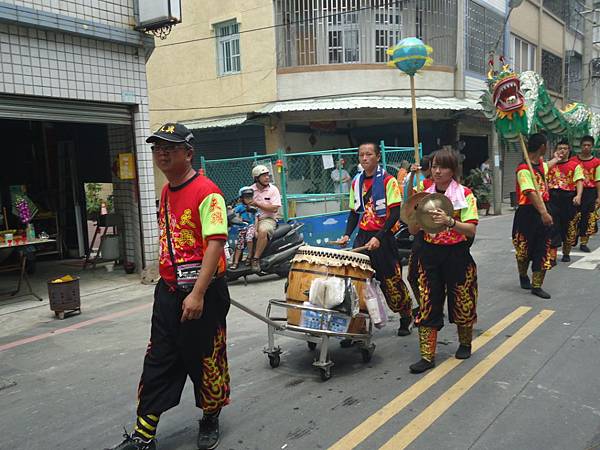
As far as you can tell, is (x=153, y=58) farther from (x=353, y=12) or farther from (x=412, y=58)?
(x=412, y=58)

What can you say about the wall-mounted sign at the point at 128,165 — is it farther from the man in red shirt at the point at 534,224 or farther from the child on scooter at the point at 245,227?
the man in red shirt at the point at 534,224

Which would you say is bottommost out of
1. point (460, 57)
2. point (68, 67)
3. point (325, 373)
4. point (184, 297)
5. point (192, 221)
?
point (325, 373)

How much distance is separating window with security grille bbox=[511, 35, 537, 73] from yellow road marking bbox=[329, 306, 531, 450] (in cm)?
1896

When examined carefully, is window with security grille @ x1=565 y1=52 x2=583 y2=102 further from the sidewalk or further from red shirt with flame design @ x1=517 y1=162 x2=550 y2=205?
the sidewalk

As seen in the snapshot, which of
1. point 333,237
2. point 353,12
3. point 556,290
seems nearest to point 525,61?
point 353,12

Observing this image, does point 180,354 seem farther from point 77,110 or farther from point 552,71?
point 552,71

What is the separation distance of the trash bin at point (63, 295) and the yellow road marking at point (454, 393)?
4.67 m

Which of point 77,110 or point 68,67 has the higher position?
point 68,67

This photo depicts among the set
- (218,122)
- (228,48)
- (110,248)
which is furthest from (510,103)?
(228,48)

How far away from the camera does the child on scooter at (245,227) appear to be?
8.20m

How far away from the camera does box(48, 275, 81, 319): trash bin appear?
6414 millimetres

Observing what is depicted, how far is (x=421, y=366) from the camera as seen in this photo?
13.6ft

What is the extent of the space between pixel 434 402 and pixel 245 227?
5.17 m

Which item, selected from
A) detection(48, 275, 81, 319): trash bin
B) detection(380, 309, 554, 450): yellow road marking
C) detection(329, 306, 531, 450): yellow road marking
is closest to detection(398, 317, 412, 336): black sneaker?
detection(329, 306, 531, 450): yellow road marking
